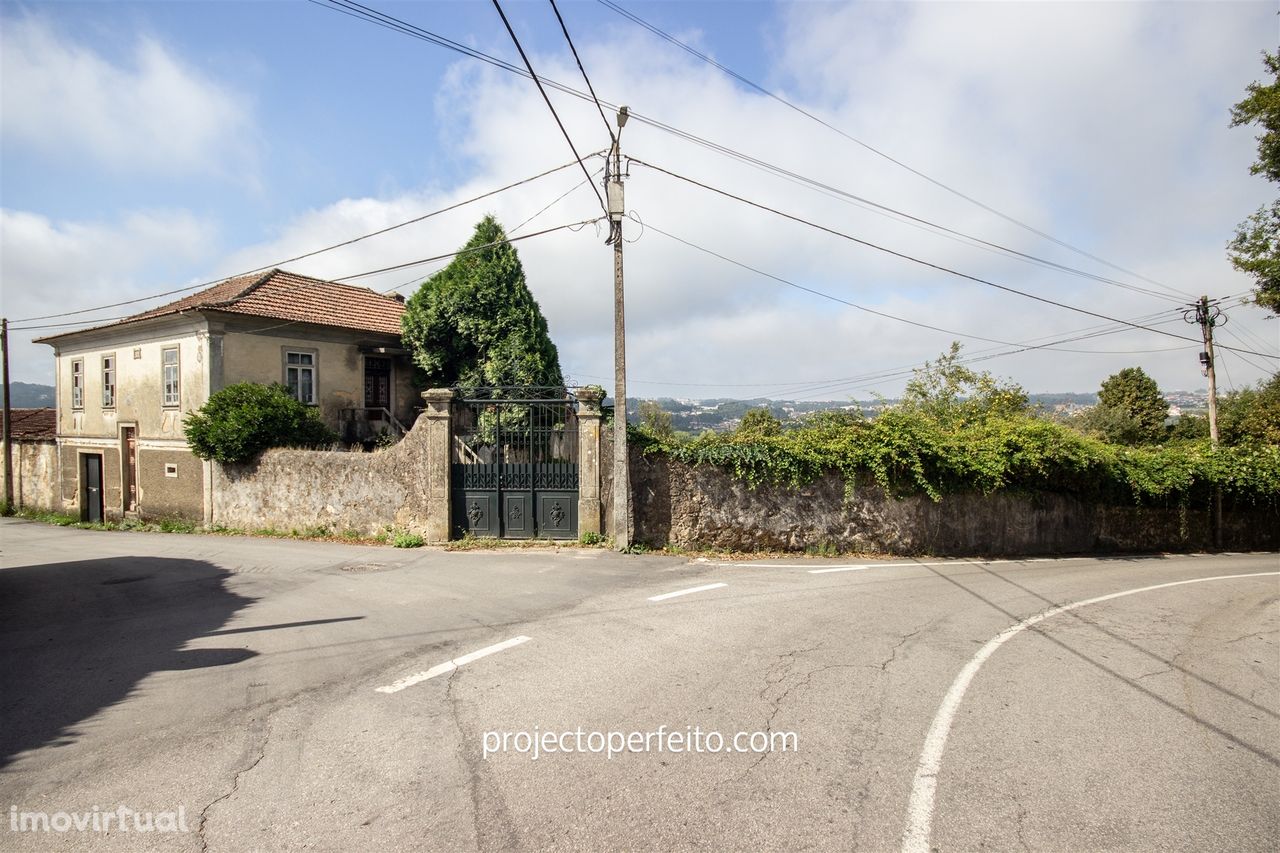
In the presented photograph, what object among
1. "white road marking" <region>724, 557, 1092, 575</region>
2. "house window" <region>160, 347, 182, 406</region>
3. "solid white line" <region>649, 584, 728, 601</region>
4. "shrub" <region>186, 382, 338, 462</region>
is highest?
"house window" <region>160, 347, 182, 406</region>

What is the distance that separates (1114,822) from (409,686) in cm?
488

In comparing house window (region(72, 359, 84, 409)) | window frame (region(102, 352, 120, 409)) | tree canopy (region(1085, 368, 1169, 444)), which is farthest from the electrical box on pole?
tree canopy (region(1085, 368, 1169, 444))

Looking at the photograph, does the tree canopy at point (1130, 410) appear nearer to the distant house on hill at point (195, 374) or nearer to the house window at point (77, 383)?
the distant house on hill at point (195, 374)

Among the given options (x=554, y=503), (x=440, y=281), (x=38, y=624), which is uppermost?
(x=440, y=281)

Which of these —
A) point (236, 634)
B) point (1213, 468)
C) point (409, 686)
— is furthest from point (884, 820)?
point (1213, 468)

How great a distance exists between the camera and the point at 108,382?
2291 cm

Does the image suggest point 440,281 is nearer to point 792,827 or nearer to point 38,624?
point 38,624

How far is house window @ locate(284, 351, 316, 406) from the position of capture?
20.6 m

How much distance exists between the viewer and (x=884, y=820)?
3.46 m

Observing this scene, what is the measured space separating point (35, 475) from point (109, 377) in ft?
26.8

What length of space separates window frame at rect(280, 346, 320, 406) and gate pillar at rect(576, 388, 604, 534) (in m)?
12.0

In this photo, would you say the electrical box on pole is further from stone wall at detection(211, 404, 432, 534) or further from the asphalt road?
the asphalt road

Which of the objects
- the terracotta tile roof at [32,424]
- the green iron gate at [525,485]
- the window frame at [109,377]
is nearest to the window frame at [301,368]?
the window frame at [109,377]

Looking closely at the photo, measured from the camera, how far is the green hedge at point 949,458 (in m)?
13.4
